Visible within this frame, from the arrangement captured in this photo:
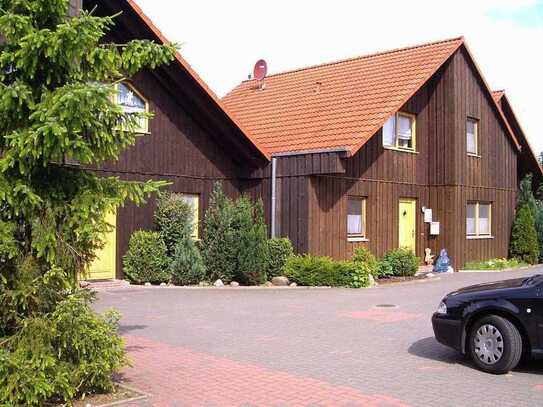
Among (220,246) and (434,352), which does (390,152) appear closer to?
(220,246)

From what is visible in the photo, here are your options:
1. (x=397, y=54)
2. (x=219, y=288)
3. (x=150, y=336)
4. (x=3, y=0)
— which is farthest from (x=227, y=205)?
(x=3, y=0)

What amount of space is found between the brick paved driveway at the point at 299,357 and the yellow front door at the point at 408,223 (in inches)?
298

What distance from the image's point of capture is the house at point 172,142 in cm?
1677

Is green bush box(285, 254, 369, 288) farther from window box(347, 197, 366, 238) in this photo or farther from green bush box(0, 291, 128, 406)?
green bush box(0, 291, 128, 406)

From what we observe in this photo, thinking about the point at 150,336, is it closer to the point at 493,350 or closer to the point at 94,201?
the point at 94,201

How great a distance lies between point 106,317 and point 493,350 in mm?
4458

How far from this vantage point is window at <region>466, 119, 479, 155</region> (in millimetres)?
23328

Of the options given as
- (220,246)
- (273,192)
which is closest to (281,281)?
(220,246)

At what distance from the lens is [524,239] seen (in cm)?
2511

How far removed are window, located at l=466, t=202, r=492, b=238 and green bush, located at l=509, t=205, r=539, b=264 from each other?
5.07 ft

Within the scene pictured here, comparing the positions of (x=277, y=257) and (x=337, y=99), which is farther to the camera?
(x=337, y=99)

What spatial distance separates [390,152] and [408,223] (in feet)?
8.64

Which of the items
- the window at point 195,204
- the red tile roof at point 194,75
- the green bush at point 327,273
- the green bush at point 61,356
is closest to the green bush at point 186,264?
the window at point 195,204

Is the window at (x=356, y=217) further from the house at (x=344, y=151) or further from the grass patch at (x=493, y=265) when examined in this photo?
the grass patch at (x=493, y=265)
